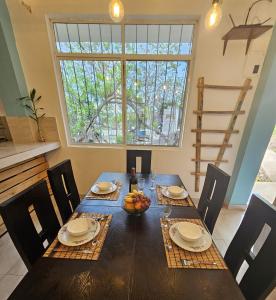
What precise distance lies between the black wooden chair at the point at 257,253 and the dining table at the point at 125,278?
0.59 ft

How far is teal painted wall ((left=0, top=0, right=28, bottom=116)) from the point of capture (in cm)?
196

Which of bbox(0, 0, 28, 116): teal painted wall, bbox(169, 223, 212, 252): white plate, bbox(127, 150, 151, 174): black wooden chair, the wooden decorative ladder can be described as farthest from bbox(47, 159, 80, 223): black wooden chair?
the wooden decorative ladder

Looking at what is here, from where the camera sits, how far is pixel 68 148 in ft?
8.27

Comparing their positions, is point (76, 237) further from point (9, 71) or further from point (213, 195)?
point (9, 71)

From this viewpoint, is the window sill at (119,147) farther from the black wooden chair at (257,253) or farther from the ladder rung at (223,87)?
the black wooden chair at (257,253)

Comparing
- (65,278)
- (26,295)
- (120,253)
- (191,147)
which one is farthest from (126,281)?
(191,147)

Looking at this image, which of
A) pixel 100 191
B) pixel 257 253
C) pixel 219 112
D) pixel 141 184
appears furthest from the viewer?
pixel 219 112

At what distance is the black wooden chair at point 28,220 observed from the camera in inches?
30.8

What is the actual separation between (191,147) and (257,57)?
4.86ft

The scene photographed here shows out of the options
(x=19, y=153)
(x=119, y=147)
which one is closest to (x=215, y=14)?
(x=119, y=147)

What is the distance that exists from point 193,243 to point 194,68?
2146 millimetres

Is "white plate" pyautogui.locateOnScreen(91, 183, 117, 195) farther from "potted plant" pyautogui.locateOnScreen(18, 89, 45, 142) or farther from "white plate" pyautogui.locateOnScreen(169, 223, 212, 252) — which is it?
"potted plant" pyautogui.locateOnScreen(18, 89, 45, 142)

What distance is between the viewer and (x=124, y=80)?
224 centimetres

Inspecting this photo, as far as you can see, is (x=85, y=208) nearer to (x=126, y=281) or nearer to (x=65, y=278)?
(x=65, y=278)
